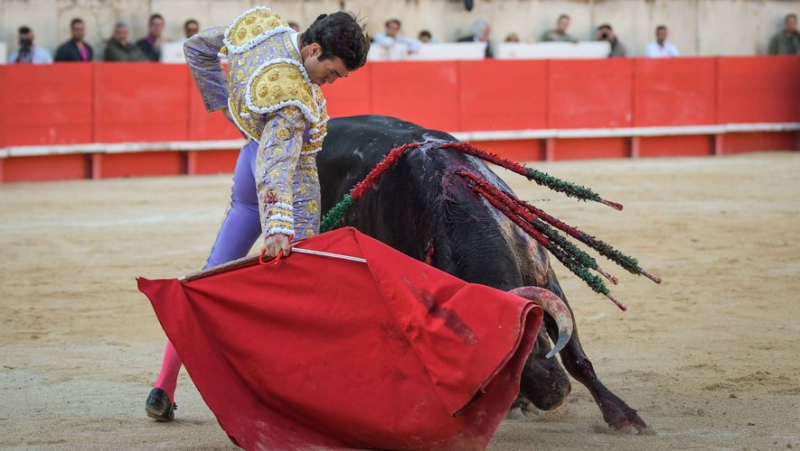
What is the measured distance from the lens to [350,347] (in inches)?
103

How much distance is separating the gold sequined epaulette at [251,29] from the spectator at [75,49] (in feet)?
23.6

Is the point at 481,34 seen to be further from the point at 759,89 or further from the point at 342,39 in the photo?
the point at 342,39

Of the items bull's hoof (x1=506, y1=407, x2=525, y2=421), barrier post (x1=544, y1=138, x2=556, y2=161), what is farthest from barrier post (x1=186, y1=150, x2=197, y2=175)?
bull's hoof (x1=506, y1=407, x2=525, y2=421)

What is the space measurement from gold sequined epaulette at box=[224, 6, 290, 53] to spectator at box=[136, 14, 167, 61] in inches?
291

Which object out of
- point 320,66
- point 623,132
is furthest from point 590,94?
point 320,66

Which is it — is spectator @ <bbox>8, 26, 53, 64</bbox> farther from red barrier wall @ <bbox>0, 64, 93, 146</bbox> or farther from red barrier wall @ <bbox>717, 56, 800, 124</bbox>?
red barrier wall @ <bbox>717, 56, 800, 124</bbox>

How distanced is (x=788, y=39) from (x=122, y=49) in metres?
7.41

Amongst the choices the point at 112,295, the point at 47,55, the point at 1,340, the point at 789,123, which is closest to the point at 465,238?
the point at 1,340

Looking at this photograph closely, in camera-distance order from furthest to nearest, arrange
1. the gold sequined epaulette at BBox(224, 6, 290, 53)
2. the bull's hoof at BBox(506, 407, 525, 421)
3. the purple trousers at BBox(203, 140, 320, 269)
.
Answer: the bull's hoof at BBox(506, 407, 525, 421) → the purple trousers at BBox(203, 140, 320, 269) → the gold sequined epaulette at BBox(224, 6, 290, 53)

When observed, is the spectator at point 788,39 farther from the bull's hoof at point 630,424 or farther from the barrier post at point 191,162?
the bull's hoof at point 630,424

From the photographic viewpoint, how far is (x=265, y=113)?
2727 mm

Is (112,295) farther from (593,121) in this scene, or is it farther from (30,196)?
(593,121)

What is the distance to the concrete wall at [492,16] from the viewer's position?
10961 millimetres

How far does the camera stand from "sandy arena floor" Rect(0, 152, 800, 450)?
119 inches
